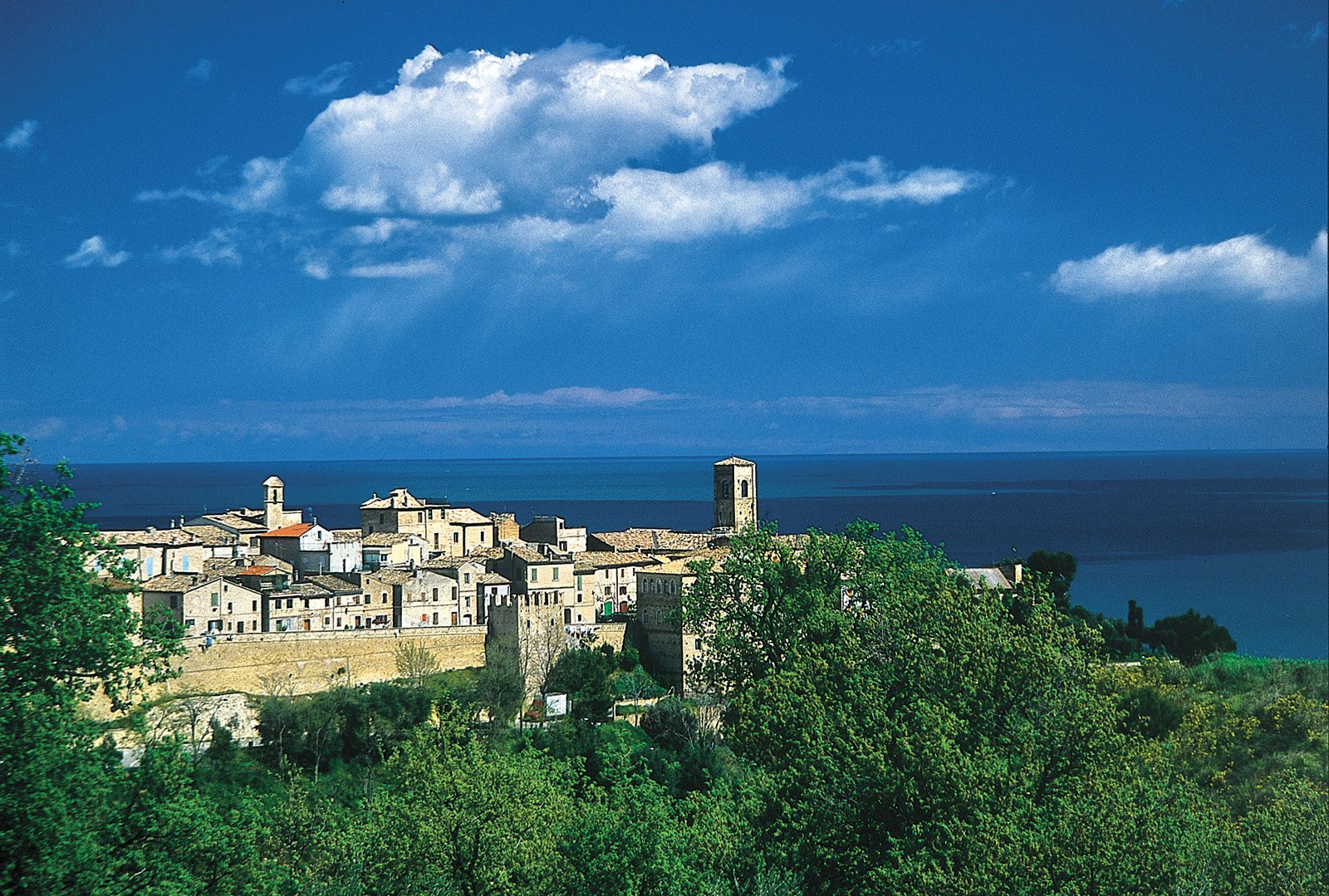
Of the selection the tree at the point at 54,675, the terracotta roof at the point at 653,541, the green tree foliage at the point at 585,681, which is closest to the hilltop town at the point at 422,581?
the terracotta roof at the point at 653,541

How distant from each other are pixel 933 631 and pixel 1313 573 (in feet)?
259

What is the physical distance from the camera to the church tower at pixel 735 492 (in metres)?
65.4

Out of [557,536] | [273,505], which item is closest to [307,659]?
[273,505]

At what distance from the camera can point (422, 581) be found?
45.3 m

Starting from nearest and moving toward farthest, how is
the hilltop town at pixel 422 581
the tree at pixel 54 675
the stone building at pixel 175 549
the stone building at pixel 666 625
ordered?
the tree at pixel 54 675
the hilltop town at pixel 422 581
the stone building at pixel 666 625
the stone building at pixel 175 549

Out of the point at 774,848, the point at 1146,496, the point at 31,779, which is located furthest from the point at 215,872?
the point at 1146,496

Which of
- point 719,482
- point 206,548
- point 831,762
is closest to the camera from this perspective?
point 831,762

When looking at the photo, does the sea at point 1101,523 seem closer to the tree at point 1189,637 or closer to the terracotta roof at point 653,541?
the terracotta roof at point 653,541

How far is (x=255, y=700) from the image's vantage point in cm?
3681

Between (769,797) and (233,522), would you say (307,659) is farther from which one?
(769,797)

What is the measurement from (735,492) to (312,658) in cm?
2965

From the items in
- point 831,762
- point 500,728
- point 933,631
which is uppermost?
point 933,631

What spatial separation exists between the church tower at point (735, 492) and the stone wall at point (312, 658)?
78.8 ft

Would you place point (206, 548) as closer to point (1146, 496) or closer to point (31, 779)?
point (31, 779)
